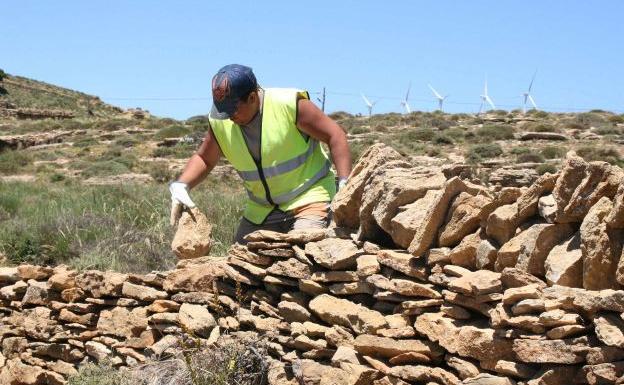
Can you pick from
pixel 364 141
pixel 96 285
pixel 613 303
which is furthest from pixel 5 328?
pixel 364 141

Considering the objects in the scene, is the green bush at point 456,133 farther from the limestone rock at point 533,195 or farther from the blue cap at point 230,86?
the limestone rock at point 533,195

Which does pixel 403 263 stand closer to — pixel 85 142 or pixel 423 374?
pixel 423 374

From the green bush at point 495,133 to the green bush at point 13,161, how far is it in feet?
47.4

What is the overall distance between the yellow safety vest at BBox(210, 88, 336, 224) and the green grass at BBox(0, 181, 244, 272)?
1.95 m

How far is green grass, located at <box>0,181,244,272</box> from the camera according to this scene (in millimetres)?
7676

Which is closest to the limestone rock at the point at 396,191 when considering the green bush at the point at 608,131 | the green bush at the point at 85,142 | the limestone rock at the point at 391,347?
the limestone rock at the point at 391,347

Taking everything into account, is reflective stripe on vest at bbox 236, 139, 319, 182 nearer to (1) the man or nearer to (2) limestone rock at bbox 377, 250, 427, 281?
(1) the man

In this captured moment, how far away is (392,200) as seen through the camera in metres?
4.48

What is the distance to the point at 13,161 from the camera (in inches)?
1021

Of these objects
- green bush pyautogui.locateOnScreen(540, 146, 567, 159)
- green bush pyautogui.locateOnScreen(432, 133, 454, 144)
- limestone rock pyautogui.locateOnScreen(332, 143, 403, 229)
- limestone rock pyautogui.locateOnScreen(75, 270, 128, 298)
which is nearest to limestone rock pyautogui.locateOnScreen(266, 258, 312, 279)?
limestone rock pyautogui.locateOnScreen(332, 143, 403, 229)

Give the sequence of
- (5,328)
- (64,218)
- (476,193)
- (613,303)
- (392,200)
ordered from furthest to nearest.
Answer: (64,218) < (5,328) < (392,200) < (476,193) < (613,303)

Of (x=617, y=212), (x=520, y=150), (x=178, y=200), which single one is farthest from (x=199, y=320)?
(x=520, y=150)

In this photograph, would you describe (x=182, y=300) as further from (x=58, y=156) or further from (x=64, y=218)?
(x=58, y=156)

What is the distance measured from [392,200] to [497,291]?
98cm
